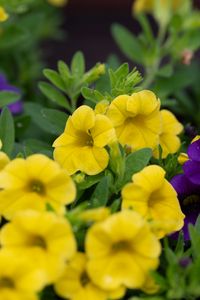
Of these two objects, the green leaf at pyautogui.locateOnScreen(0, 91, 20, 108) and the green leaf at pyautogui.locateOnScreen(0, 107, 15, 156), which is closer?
the green leaf at pyautogui.locateOnScreen(0, 107, 15, 156)

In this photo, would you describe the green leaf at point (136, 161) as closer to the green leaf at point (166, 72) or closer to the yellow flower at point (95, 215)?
the yellow flower at point (95, 215)

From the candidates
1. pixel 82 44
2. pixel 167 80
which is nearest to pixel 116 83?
pixel 167 80

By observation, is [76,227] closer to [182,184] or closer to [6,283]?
[6,283]

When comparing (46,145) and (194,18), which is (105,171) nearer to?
(46,145)

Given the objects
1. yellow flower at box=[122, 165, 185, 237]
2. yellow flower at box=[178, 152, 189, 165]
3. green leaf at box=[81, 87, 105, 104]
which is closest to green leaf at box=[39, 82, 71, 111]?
green leaf at box=[81, 87, 105, 104]

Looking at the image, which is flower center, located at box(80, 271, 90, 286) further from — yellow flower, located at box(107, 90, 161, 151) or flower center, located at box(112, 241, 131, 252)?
yellow flower, located at box(107, 90, 161, 151)

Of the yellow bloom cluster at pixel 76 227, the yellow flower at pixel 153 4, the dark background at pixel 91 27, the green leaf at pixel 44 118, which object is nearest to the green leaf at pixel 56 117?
the green leaf at pixel 44 118
